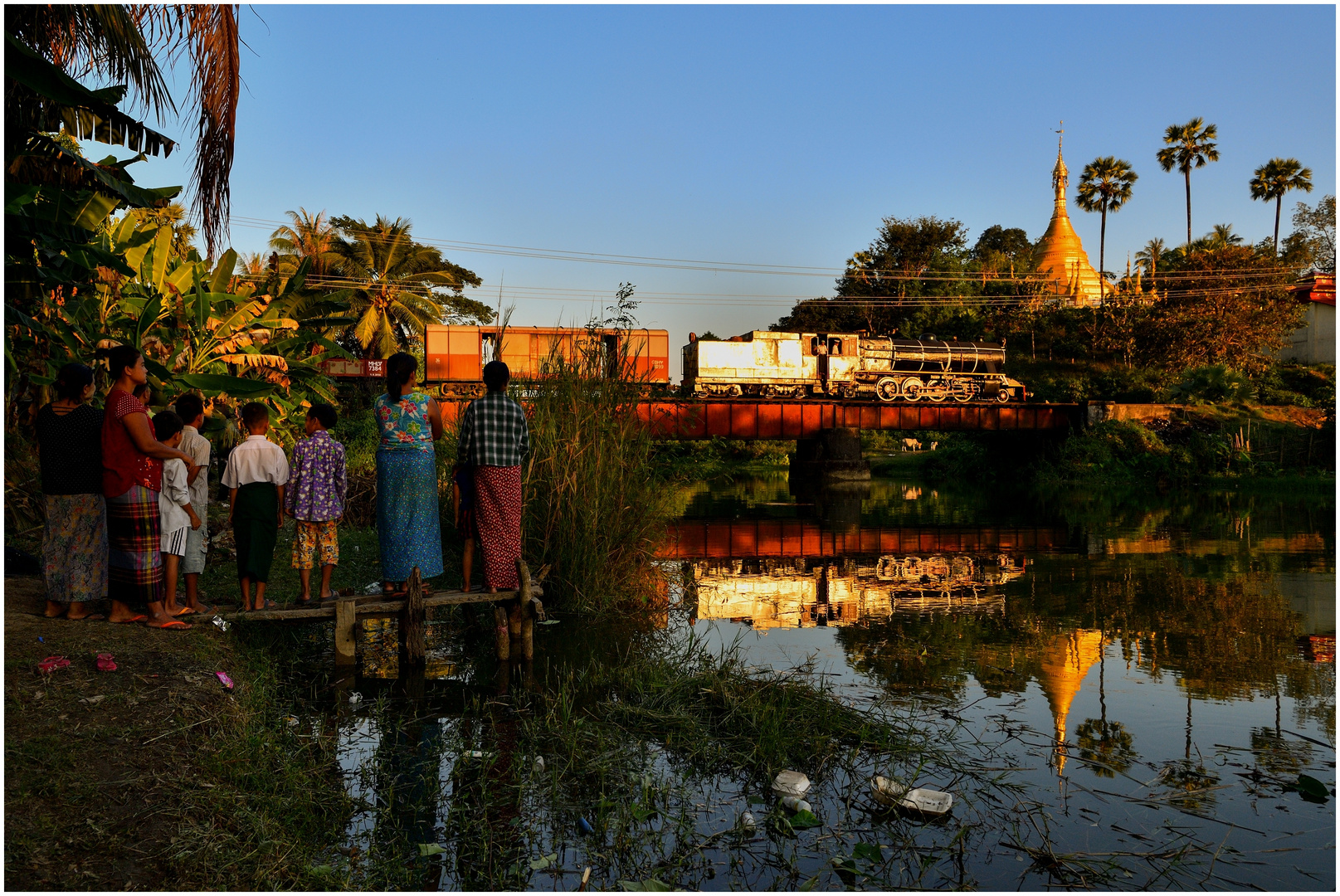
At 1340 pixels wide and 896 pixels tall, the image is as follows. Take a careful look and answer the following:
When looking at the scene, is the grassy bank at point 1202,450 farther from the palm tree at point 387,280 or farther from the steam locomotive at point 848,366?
the palm tree at point 387,280

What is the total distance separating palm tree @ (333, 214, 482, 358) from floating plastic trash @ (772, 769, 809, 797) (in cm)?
3457

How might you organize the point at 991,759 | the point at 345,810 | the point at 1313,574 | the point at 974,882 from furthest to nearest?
the point at 1313,574 → the point at 991,759 → the point at 345,810 → the point at 974,882

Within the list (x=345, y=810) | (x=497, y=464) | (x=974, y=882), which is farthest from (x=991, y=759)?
(x=497, y=464)

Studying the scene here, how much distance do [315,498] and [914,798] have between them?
13.6ft

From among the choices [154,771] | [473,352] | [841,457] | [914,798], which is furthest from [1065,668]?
[473,352]

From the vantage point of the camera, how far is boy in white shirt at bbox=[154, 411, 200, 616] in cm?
546

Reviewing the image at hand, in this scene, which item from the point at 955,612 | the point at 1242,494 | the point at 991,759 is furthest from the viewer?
the point at 1242,494

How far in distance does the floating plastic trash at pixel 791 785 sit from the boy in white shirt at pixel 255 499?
3.61 meters

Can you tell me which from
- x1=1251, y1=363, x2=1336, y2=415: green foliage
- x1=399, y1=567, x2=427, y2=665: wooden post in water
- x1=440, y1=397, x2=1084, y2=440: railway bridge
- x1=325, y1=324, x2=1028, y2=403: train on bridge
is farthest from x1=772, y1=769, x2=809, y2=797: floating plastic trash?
x1=1251, y1=363, x2=1336, y2=415: green foliage

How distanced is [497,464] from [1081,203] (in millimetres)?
48152

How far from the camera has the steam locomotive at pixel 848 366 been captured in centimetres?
2872

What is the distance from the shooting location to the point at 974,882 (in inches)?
125

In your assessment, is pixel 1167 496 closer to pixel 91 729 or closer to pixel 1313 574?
pixel 1313 574

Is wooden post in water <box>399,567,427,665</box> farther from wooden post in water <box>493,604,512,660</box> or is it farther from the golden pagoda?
the golden pagoda
